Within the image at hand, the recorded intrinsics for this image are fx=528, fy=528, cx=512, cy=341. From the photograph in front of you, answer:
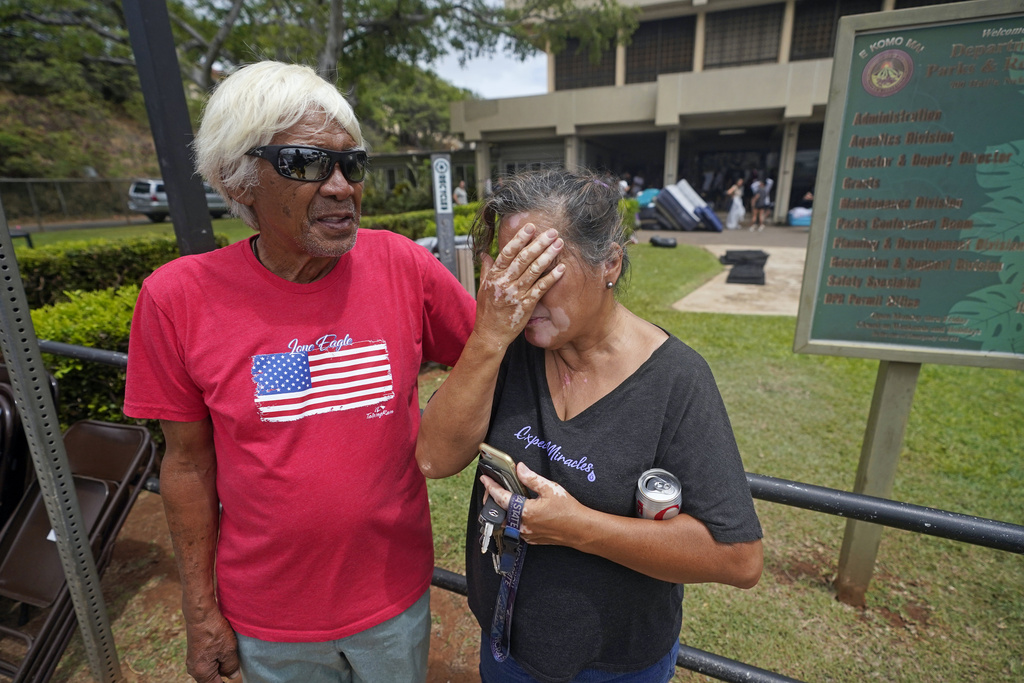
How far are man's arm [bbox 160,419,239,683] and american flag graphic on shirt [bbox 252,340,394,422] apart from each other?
0.24m

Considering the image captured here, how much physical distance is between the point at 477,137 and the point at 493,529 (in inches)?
1062

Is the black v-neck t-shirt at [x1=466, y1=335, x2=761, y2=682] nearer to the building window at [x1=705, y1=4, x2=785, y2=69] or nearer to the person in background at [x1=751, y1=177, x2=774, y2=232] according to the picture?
the person in background at [x1=751, y1=177, x2=774, y2=232]

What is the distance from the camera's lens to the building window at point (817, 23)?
2219cm

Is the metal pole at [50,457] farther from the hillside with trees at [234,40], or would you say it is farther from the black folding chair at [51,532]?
→ the hillside with trees at [234,40]

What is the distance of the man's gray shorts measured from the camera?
1.44 meters

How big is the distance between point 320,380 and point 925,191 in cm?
237

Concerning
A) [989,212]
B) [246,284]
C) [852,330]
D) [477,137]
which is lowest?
[852,330]

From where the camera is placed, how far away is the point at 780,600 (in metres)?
2.79

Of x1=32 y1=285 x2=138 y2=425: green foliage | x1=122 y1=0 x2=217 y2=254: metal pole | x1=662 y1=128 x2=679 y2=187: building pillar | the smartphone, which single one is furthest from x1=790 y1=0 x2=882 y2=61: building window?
the smartphone

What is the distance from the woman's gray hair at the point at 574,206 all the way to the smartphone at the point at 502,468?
0.46 metres

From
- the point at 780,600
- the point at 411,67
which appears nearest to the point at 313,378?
the point at 780,600

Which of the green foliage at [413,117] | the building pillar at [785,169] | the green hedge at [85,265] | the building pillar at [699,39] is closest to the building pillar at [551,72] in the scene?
the building pillar at [699,39]

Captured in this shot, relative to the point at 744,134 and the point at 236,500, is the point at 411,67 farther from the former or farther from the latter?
the point at 236,500

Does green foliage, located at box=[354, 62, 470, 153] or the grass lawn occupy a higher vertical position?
green foliage, located at box=[354, 62, 470, 153]
